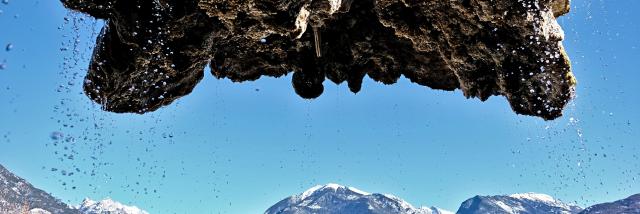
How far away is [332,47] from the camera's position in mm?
12328

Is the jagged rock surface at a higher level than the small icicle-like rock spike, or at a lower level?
lower

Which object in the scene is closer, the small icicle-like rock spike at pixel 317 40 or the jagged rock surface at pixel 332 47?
the jagged rock surface at pixel 332 47

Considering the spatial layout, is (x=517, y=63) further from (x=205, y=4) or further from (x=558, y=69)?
(x=205, y=4)

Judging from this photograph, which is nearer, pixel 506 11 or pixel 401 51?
pixel 506 11

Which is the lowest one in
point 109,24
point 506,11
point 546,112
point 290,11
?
point 546,112

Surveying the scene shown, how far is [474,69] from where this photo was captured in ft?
35.8

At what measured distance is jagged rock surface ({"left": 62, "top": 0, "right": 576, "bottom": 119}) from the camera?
30.0 feet

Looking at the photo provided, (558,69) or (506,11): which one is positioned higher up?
(506,11)

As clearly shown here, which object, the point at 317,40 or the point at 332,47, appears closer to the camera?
the point at 317,40

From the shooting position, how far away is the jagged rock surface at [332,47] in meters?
9.16

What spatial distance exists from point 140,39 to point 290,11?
118 inches

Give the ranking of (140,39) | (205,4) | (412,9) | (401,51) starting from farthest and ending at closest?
1. (401,51)
2. (412,9)
3. (140,39)
4. (205,4)

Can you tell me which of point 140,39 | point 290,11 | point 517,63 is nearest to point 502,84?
point 517,63

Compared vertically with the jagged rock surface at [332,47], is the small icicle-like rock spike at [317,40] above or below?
above
